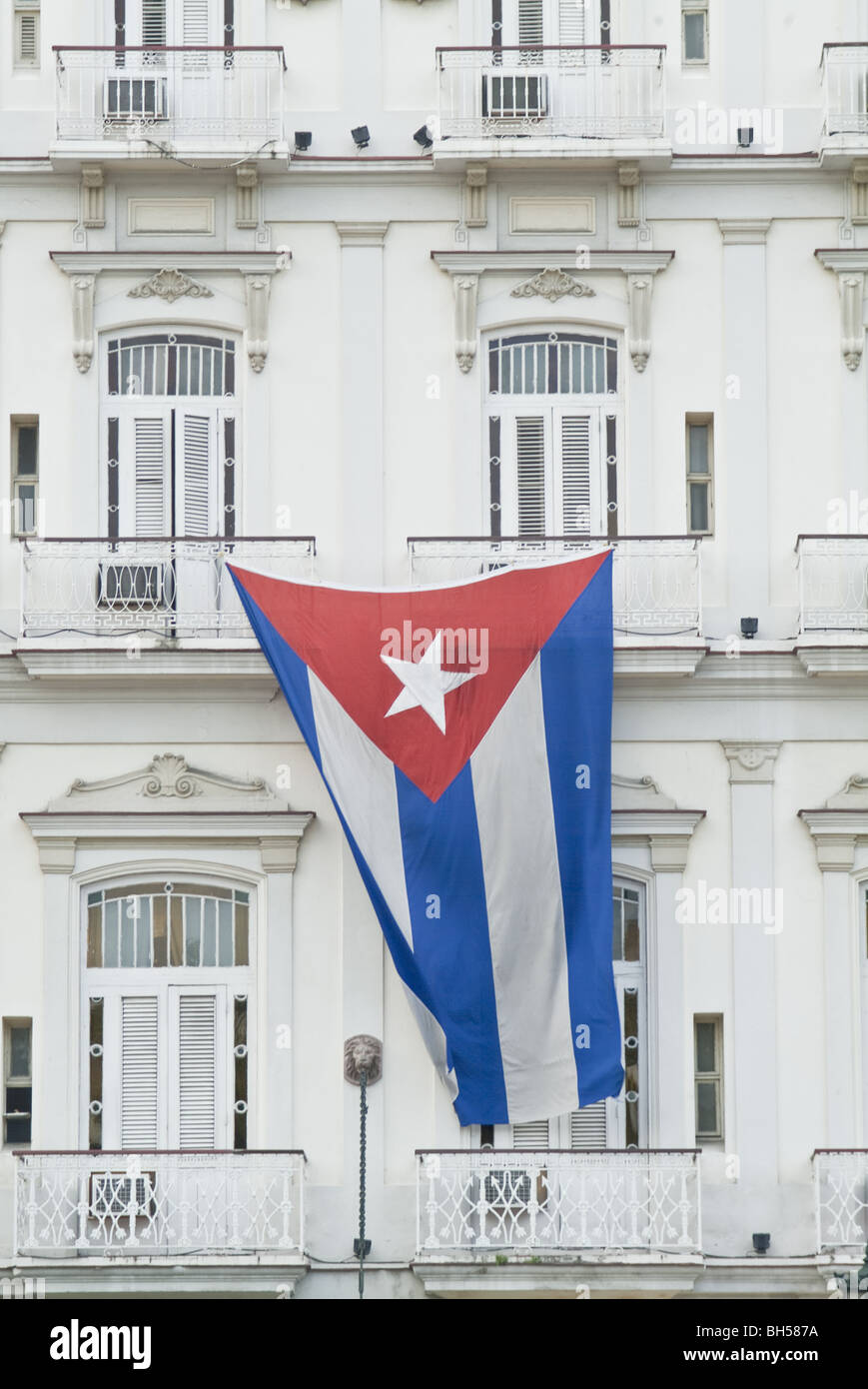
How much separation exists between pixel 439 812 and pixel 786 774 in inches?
123

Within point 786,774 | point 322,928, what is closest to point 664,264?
point 786,774

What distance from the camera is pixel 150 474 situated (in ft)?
70.9

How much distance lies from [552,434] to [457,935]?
4.57m

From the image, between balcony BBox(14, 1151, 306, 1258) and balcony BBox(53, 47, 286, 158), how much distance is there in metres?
8.57

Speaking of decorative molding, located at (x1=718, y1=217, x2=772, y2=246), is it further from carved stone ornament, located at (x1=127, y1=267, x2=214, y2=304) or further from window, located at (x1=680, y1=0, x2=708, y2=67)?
carved stone ornament, located at (x1=127, y1=267, x2=214, y2=304)

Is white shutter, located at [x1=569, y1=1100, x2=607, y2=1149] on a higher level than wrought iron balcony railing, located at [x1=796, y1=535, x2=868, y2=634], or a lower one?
lower

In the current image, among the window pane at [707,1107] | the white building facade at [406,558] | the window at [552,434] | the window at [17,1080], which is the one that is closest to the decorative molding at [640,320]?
the white building facade at [406,558]

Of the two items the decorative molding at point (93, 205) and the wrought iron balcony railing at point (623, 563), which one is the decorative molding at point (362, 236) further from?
the wrought iron balcony railing at point (623, 563)

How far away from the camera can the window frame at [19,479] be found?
21516 mm

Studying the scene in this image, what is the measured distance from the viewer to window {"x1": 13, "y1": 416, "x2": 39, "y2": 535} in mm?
21547

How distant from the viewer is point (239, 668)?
68.0 ft

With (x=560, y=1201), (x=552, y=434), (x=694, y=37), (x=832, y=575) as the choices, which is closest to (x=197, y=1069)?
(x=560, y=1201)

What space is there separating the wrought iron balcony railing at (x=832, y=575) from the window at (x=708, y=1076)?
358 centimetres

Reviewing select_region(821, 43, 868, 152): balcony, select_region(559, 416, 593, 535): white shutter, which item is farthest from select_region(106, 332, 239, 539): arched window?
select_region(821, 43, 868, 152): balcony
